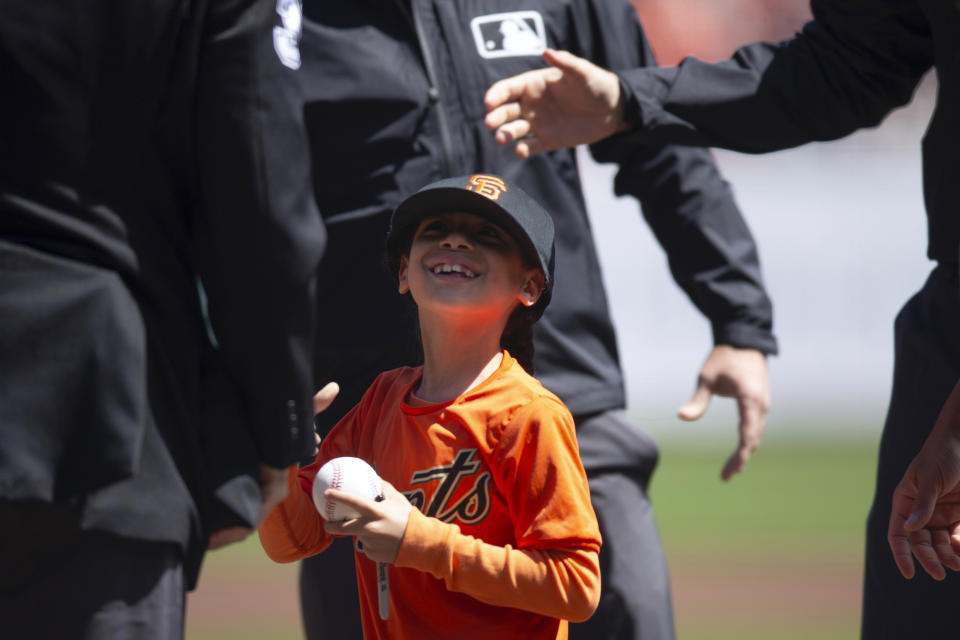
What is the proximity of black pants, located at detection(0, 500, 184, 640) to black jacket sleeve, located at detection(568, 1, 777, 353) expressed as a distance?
1699 millimetres

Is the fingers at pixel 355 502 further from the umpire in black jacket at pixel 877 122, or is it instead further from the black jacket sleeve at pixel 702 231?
the black jacket sleeve at pixel 702 231

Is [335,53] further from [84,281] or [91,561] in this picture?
[91,561]

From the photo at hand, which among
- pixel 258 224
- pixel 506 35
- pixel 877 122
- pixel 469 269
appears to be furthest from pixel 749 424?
pixel 258 224

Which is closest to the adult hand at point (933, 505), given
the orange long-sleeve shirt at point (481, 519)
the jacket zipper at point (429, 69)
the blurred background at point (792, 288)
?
the orange long-sleeve shirt at point (481, 519)

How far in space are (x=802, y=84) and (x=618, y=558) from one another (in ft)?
3.41

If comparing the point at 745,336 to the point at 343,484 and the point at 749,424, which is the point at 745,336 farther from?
the point at 343,484

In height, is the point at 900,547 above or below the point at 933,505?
below

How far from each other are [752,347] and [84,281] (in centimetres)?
182

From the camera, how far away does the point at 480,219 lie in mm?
1995

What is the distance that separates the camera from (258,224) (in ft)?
5.61

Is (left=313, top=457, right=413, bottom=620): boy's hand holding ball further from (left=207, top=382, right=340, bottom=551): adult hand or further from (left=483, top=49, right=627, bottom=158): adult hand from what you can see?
(left=483, top=49, right=627, bottom=158): adult hand

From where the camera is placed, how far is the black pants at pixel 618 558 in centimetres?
262

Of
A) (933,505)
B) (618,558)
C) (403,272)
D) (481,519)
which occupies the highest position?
(403,272)

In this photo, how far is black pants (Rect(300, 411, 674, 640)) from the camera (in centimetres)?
262
